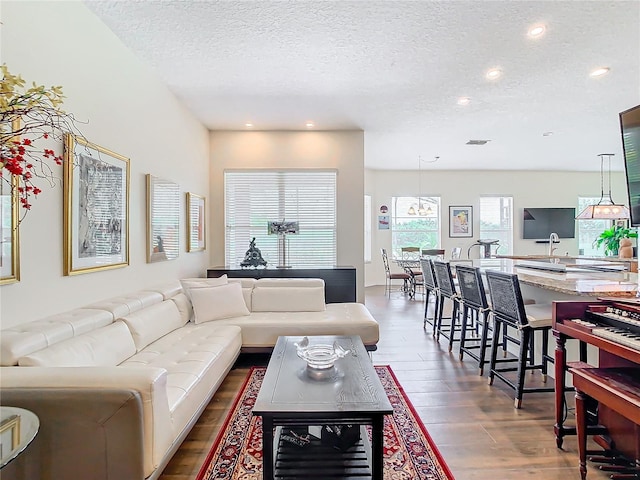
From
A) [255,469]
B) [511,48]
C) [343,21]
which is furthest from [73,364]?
[511,48]

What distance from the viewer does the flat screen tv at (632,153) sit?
2277 millimetres

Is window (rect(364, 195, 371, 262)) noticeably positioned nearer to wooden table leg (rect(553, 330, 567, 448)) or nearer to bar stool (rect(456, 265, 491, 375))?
bar stool (rect(456, 265, 491, 375))

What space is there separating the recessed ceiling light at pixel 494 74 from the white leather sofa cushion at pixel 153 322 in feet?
12.7

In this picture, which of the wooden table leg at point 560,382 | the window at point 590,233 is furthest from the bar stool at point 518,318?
the window at point 590,233

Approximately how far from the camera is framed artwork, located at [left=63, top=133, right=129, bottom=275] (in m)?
2.40

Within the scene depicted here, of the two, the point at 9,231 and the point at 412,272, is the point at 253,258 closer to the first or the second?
the point at 9,231

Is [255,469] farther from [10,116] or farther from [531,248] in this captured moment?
[531,248]

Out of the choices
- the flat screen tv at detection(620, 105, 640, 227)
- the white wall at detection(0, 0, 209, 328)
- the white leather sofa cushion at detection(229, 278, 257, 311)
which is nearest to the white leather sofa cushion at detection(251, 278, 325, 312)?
the white leather sofa cushion at detection(229, 278, 257, 311)

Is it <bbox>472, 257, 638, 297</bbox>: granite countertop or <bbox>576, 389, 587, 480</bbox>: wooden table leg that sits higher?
<bbox>472, 257, 638, 297</bbox>: granite countertop

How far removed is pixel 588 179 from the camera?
30.6ft

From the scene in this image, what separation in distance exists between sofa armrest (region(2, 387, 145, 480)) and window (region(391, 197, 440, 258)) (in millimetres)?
8171

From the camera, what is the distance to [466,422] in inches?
96.9

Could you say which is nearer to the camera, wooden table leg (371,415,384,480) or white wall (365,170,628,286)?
wooden table leg (371,415,384,480)

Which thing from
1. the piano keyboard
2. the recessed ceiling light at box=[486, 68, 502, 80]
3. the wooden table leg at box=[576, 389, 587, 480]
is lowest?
the wooden table leg at box=[576, 389, 587, 480]
